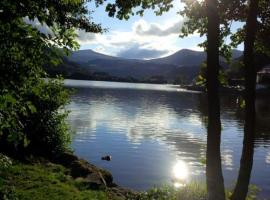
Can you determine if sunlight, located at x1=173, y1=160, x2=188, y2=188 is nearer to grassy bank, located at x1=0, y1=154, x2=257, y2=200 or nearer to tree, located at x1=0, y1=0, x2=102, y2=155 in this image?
grassy bank, located at x1=0, y1=154, x2=257, y2=200

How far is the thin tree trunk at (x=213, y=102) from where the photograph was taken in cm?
1274

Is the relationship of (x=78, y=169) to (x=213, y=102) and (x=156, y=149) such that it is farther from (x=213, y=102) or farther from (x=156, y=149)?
(x=156, y=149)

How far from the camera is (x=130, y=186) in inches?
1116

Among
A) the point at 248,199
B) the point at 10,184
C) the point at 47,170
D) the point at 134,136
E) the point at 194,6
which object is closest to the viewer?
the point at 194,6

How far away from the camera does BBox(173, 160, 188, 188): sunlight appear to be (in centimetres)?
2997

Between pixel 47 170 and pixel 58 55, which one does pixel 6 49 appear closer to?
pixel 58 55

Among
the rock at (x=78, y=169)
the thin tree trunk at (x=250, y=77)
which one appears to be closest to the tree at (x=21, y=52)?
the thin tree trunk at (x=250, y=77)

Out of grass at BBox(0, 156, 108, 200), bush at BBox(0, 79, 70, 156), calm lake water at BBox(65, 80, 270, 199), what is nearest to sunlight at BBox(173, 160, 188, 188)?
calm lake water at BBox(65, 80, 270, 199)

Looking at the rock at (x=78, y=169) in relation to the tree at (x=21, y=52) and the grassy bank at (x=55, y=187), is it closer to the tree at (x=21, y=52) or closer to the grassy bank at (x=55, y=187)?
the grassy bank at (x=55, y=187)

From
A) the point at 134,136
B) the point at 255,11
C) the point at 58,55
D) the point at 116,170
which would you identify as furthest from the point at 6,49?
the point at 134,136

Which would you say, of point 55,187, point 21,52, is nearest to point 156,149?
point 55,187

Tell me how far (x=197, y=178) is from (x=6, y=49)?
27920 millimetres

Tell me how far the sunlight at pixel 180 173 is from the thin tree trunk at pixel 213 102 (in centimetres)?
1567

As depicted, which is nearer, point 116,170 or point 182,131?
point 116,170
